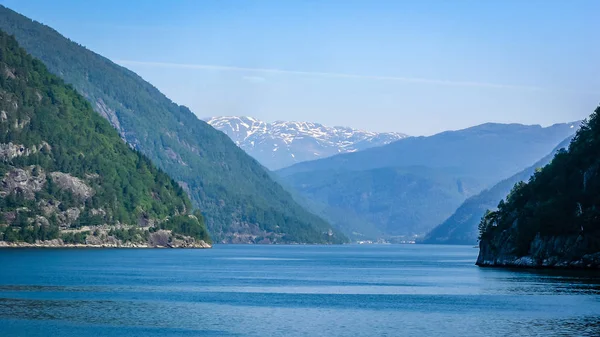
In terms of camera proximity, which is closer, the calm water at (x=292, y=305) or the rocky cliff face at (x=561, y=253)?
the calm water at (x=292, y=305)

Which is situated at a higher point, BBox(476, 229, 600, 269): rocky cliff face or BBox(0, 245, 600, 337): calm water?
BBox(476, 229, 600, 269): rocky cliff face

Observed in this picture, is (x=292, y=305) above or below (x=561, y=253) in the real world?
below

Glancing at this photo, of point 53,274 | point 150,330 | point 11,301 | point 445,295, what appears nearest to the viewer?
point 150,330

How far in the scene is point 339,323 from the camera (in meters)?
102

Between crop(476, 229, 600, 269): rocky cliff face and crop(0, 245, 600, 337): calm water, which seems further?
crop(476, 229, 600, 269): rocky cliff face

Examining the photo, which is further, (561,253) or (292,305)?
(561,253)

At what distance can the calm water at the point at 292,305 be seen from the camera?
96688mm

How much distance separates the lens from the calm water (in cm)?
9669

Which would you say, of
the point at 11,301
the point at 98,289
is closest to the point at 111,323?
the point at 11,301

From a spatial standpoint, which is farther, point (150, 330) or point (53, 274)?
point (53, 274)

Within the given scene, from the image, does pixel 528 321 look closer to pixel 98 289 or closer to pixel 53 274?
pixel 98 289

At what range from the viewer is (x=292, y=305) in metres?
121

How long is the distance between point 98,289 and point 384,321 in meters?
51.6

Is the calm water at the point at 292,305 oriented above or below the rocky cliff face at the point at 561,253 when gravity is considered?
below
